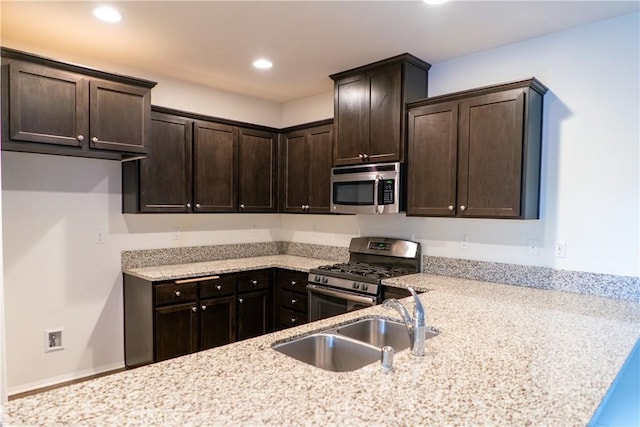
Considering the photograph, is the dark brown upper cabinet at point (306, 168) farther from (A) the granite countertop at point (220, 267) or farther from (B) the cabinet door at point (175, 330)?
(B) the cabinet door at point (175, 330)

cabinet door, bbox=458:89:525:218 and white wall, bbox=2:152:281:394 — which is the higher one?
cabinet door, bbox=458:89:525:218

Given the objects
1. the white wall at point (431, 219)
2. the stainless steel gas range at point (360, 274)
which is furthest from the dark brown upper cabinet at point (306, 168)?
the stainless steel gas range at point (360, 274)

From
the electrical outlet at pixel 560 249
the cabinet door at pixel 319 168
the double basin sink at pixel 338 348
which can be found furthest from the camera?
the cabinet door at pixel 319 168

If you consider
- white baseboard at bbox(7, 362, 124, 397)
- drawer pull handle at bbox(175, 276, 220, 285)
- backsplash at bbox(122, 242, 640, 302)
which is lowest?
white baseboard at bbox(7, 362, 124, 397)

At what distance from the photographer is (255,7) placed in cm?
239

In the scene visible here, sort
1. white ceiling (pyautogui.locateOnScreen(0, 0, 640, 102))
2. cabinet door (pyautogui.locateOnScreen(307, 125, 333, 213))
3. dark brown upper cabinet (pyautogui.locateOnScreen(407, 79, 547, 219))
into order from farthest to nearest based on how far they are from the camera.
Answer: cabinet door (pyautogui.locateOnScreen(307, 125, 333, 213))
dark brown upper cabinet (pyautogui.locateOnScreen(407, 79, 547, 219))
white ceiling (pyautogui.locateOnScreen(0, 0, 640, 102))

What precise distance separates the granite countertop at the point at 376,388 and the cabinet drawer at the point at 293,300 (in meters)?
1.84

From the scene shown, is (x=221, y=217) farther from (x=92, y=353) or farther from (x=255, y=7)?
(x=255, y=7)

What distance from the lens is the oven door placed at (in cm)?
308

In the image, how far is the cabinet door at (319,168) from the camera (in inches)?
152

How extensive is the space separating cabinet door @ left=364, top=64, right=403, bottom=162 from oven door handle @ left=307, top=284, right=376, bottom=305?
111 cm

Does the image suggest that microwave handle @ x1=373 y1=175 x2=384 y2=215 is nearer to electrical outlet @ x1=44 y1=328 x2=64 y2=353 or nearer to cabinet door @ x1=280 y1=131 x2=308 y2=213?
cabinet door @ x1=280 y1=131 x2=308 y2=213

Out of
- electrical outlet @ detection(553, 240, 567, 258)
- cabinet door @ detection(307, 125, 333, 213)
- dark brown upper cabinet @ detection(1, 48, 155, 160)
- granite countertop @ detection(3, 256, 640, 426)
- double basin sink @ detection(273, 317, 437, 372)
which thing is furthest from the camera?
Answer: cabinet door @ detection(307, 125, 333, 213)

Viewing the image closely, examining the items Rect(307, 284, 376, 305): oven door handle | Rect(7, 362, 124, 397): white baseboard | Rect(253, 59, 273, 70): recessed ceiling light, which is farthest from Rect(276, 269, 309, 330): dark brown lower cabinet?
Rect(253, 59, 273, 70): recessed ceiling light
